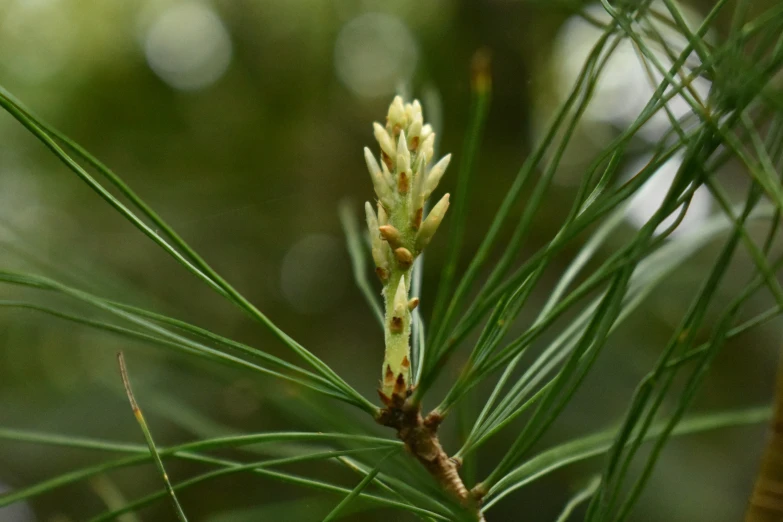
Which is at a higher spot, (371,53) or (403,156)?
(371,53)

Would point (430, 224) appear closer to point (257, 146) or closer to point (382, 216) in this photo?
point (382, 216)

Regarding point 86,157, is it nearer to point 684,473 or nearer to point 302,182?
point 684,473

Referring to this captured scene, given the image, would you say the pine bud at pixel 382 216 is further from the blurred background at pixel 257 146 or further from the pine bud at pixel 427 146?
the blurred background at pixel 257 146

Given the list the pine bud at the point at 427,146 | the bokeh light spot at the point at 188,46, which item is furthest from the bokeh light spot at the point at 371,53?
the pine bud at the point at 427,146

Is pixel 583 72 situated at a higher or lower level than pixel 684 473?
higher

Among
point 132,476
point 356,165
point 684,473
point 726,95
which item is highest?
point 356,165

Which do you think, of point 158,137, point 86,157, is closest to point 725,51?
point 86,157

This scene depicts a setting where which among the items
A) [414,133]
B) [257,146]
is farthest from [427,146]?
[257,146]

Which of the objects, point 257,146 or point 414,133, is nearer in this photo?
point 414,133
